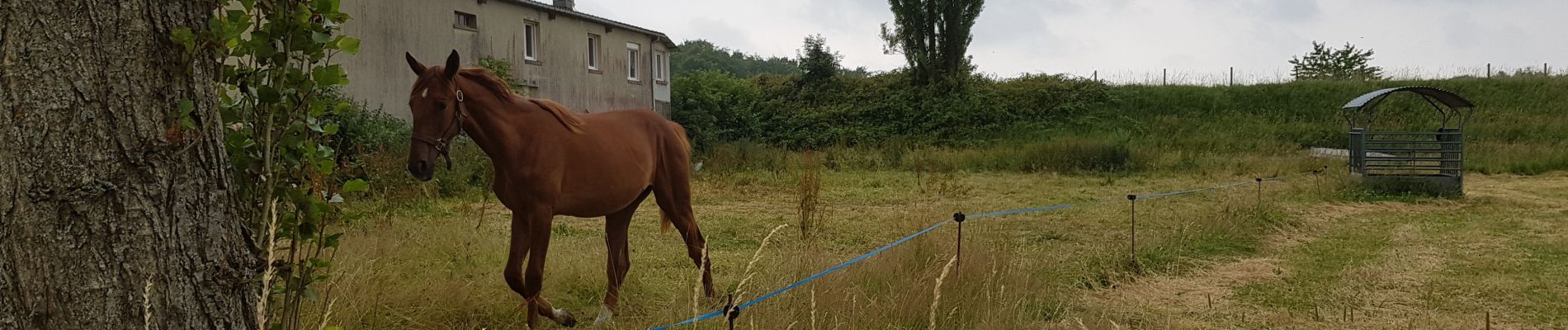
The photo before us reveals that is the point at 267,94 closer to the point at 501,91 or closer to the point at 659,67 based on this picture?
the point at 501,91

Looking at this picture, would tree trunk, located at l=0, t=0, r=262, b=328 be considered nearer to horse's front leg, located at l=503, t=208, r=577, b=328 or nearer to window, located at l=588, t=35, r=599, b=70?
horse's front leg, located at l=503, t=208, r=577, b=328

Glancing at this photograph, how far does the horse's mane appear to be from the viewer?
3.98 m

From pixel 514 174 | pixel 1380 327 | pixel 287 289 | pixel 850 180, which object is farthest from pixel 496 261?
pixel 850 180

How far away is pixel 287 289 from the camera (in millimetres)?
2332

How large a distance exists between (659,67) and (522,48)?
5821mm

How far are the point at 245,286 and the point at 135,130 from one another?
43cm

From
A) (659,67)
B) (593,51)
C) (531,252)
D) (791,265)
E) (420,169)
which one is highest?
(593,51)

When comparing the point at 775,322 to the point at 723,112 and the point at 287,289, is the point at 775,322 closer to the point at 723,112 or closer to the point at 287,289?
the point at 287,289

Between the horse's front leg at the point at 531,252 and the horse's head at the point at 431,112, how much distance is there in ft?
1.58

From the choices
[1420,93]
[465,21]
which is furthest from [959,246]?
[465,21]

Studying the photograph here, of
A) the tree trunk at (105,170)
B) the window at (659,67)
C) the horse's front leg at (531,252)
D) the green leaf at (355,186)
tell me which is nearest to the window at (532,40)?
the window at (659,67)

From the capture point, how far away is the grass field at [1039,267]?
14.3 ft

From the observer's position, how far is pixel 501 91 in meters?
4.08

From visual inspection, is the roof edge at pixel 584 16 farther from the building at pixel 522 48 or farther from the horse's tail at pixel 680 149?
the horse's tail at pixel 680 149
